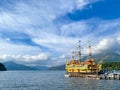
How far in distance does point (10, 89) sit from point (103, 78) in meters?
67.3

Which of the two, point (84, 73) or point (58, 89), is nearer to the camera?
point (58, 89)

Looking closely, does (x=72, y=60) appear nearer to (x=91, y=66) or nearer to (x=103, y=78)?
(x=91, y=66)

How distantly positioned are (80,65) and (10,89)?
258ft

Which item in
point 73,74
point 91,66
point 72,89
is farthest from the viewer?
point 73,74

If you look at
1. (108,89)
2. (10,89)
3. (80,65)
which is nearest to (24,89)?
(10,89)

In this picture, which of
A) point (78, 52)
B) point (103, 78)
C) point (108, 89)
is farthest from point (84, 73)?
point (108, 89)

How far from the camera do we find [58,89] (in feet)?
292

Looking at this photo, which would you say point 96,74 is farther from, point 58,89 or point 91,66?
point 58,89

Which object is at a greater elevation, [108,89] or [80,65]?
[80,65]

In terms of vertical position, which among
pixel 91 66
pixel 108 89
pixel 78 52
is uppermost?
pixel 78 52

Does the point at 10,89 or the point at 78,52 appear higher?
the point at 78,52

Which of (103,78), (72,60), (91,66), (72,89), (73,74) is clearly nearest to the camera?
(72,89)

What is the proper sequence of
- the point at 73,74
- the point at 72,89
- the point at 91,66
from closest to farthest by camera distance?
the point at 72,89 < the point at 91,66 < the point at 73,74

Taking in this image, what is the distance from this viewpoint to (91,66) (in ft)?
508
